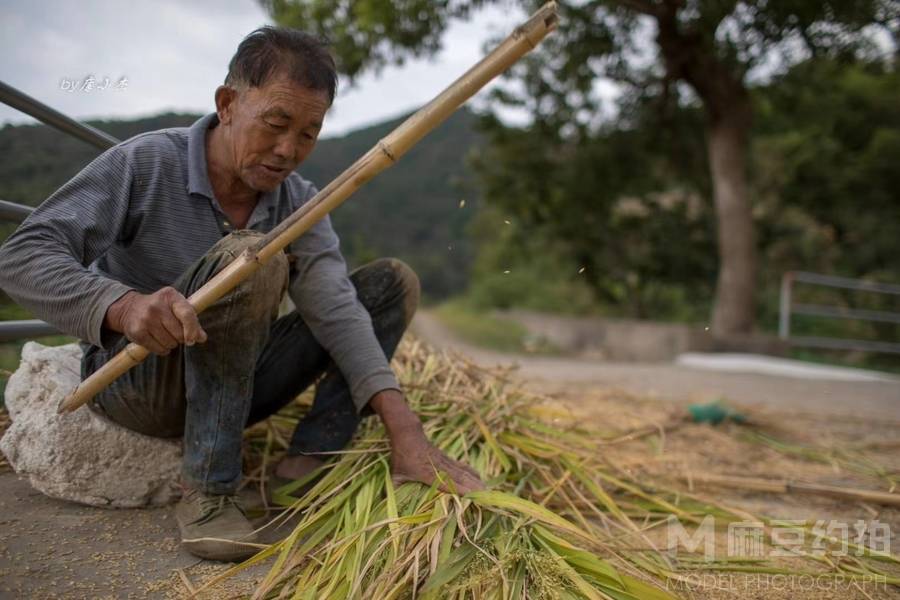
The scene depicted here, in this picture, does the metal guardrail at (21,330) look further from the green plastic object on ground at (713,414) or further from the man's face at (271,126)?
the green plastic object on ground at (713,414)

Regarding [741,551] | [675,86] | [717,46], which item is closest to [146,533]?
[741,551]

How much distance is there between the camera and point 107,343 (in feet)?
4.52

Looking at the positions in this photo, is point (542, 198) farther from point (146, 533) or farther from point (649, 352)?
point (146, 533)

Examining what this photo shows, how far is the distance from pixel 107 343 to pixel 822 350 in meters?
8.60

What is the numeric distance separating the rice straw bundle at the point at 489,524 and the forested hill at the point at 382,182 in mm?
580

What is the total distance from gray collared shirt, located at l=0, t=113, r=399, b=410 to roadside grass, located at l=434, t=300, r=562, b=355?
5.85m

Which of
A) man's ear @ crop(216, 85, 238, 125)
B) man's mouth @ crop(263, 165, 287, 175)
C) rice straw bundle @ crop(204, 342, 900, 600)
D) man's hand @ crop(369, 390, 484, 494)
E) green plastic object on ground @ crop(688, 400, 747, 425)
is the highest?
man's ear @ crop(216, 85, 238, 125)

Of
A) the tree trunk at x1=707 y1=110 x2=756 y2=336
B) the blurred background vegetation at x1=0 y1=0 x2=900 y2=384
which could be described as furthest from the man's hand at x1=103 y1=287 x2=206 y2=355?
the tree trunk at x1=707 y1=110 x2=756 y2=336

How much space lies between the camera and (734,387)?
5035mm

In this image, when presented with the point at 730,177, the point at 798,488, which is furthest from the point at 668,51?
the point at 798,488

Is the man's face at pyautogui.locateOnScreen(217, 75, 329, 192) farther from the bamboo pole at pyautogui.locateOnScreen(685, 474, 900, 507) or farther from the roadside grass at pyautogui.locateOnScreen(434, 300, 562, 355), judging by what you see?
the roadside grass at pyautogui.locateOnScreen(434, 300, 562, 355)

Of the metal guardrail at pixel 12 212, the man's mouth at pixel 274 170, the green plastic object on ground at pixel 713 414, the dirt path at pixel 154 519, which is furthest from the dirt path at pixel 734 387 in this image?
the man's mouth at pixel 274 170

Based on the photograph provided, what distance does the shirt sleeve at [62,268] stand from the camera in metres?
1.33

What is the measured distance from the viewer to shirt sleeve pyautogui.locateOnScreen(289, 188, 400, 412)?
1.73m
